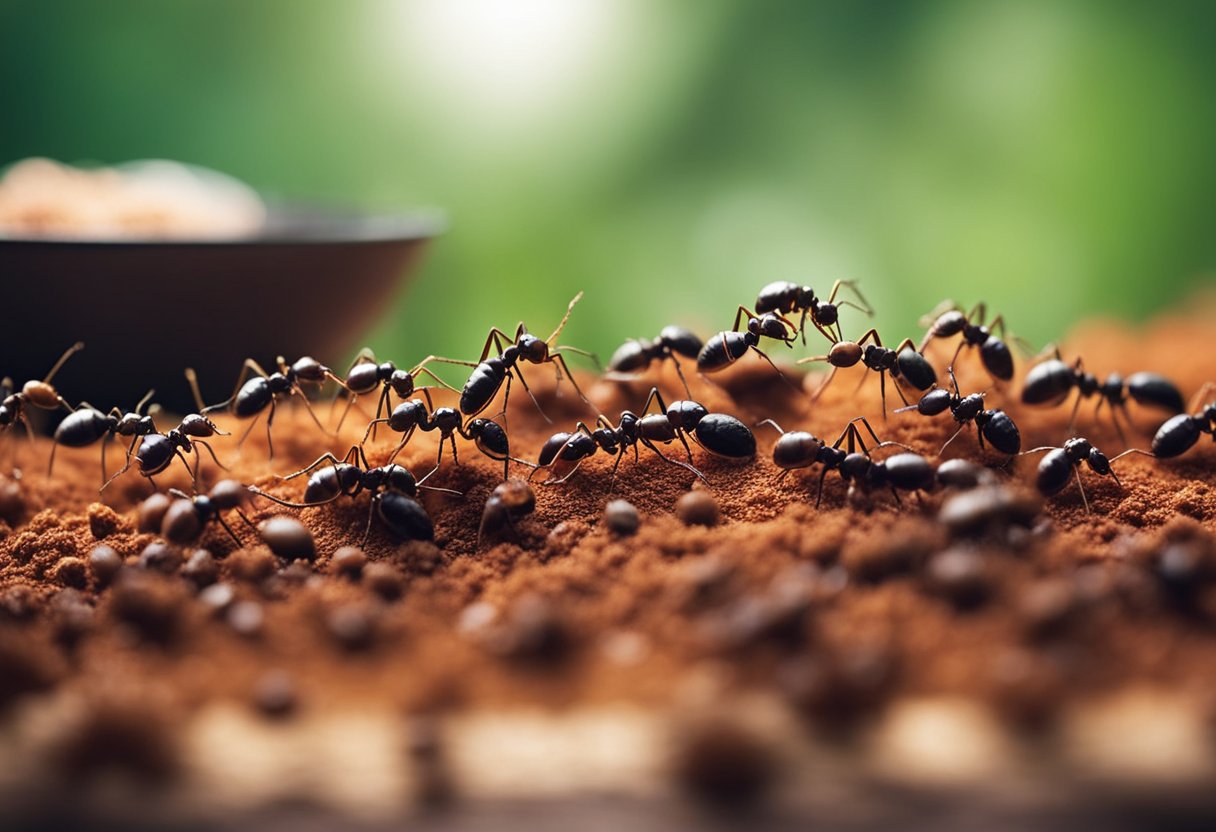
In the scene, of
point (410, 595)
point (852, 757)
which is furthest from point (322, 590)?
point (852, 757)

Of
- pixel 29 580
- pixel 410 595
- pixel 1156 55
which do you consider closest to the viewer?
pixel 410 595

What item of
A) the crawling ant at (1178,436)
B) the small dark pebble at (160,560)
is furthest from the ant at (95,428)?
the crawling ant at (1178,436)

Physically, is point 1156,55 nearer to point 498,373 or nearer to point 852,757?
point 498,373

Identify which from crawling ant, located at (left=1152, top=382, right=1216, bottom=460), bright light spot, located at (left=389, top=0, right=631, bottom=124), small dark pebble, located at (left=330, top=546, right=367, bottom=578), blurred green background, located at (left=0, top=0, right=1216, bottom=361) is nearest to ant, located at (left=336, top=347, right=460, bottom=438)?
small dark pebble, located at (left=330, top=546, right=367, bottom=578)

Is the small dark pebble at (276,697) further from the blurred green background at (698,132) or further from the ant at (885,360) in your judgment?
the blurred green background at (698,132)

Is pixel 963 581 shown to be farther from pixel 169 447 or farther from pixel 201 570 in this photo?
pixel 169 447

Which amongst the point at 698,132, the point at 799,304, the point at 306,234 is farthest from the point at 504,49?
the point at 799,304
